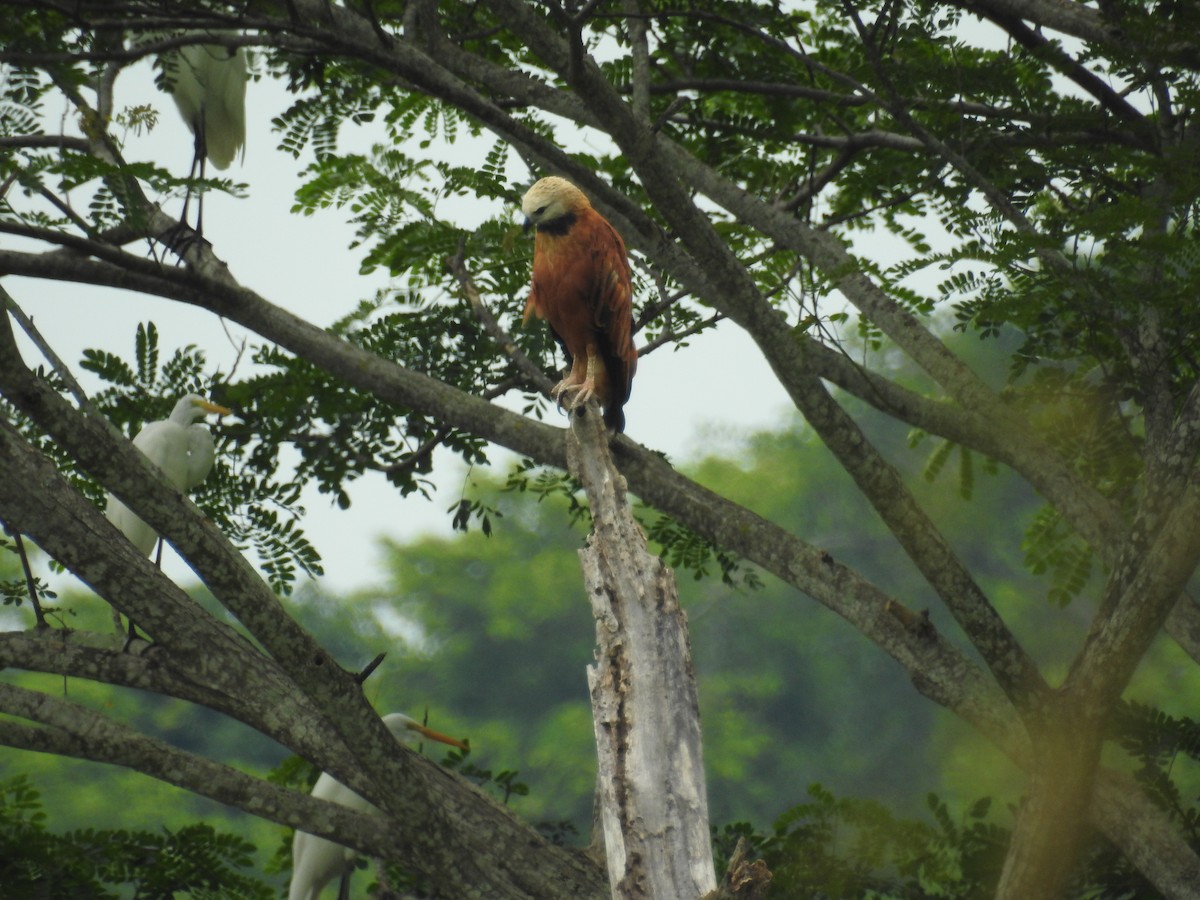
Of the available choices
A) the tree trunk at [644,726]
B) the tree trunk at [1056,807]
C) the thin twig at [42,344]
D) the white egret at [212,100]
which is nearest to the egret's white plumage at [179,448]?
the thin twig at [42,344]

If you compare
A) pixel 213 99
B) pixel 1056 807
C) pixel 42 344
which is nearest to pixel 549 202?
pixel 42 344

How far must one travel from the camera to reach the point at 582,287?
3666mm

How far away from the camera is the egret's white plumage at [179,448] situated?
4.41 metres

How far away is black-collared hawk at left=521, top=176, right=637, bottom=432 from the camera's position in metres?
3.68

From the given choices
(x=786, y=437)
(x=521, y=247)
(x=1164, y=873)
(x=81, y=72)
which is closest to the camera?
(x=1164, y=873)

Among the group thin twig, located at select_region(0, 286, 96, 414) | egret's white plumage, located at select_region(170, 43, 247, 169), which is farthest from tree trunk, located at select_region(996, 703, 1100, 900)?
egret's white plumage, located at select_region(170, 43, 247, 169)

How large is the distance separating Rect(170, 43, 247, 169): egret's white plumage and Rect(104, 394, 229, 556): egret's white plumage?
1.42m

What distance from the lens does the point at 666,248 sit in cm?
400

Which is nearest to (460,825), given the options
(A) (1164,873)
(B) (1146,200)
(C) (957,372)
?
(A) (1164,873)

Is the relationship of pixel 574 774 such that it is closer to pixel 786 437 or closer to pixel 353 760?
pixel 786 437

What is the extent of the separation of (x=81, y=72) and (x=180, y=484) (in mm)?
1630

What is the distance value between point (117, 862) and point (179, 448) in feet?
4.83

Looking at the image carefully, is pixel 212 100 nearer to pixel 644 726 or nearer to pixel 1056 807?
pixel 644 726

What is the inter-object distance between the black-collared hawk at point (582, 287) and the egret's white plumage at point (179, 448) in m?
1.56
